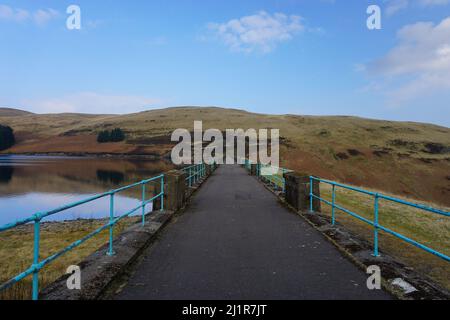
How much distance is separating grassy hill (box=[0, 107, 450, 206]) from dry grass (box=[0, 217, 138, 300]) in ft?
131

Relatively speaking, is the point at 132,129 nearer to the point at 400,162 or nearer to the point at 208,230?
the point at 400,162

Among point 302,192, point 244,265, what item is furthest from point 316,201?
point 244,265

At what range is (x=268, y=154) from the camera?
63.3 metres

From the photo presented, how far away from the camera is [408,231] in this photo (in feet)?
42.0

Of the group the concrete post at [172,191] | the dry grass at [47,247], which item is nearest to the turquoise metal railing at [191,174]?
the concrete post at [172,191]

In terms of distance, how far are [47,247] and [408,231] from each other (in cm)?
1341

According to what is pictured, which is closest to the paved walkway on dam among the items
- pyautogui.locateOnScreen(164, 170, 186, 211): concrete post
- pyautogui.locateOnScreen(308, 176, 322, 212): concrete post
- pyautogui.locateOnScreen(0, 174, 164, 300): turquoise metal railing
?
pyautogui.locateOnScreen(0, 174, 164, 300): turquoise metal railing

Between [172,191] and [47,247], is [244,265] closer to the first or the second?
[172,191]

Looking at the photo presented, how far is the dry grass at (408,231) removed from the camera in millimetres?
7390

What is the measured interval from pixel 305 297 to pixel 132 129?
124 meters

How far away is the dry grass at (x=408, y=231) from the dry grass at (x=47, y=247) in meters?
7.45

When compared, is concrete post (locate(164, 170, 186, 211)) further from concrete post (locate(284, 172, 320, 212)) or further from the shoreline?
the shoreline
